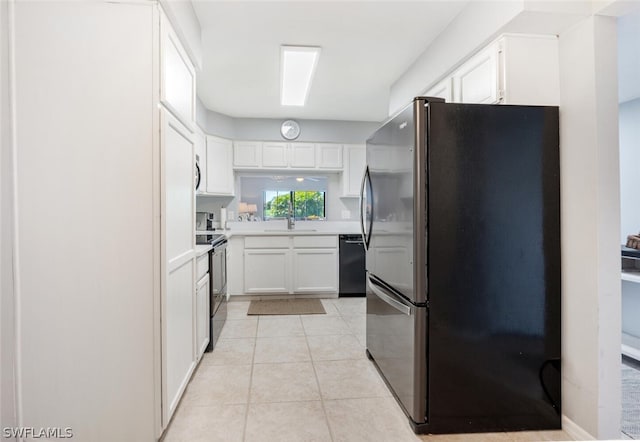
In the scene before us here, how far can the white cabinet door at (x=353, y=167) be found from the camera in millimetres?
4918

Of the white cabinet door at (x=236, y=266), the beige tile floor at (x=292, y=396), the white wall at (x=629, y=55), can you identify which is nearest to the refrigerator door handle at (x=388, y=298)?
the beige tile floor at (x=292, y=396)

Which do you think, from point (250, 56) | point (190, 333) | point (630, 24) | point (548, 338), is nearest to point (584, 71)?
point (630, 24)

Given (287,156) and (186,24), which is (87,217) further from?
(287,156)

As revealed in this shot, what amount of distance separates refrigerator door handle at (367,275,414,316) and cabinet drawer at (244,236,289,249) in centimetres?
210

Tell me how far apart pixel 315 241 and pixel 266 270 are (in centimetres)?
78

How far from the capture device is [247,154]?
473 cm

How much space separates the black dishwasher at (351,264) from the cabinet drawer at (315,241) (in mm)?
128

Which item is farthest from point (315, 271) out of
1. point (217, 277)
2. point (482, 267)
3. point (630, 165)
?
point (630, 165)

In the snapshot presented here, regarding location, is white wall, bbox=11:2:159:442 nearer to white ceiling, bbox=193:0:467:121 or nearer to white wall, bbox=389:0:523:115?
white ceiling, bbox=193:0:467:121

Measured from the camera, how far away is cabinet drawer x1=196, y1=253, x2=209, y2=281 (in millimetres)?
2408

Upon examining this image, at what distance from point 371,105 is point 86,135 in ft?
11.2

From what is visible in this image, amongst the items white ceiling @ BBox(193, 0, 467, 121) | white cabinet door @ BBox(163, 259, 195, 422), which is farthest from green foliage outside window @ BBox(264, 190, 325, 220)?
white cabinet door @ BBox(163, 259, 195, 422)

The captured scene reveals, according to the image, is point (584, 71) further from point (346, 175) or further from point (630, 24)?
point (346, 175)

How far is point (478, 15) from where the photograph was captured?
1.99m
